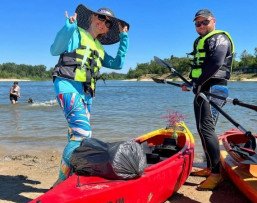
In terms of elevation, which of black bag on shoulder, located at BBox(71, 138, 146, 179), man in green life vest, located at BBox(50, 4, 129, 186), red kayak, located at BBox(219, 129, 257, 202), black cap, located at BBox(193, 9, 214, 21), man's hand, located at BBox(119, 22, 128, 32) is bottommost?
red kayak, located at BBox(219, 129, 257, 202)

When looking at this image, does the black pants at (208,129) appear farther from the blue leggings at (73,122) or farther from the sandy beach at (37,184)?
the blue leggings at (73,122)

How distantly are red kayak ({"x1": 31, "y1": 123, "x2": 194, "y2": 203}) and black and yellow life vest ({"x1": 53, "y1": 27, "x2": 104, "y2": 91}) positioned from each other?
120cm

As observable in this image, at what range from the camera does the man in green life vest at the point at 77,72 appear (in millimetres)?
4289

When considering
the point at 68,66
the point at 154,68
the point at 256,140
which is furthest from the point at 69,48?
the point at 154,68

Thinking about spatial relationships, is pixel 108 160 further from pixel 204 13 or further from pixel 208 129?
pixel 204 13

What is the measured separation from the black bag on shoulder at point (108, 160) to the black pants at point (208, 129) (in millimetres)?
1456

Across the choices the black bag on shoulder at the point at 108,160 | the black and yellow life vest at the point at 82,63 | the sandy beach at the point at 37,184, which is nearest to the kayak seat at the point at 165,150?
the sandy beach at the point at 37,184

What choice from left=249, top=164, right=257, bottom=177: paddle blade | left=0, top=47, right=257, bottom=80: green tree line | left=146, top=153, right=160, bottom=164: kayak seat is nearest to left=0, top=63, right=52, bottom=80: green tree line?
left=0, top=47, right=257, bottom=80: green tree line

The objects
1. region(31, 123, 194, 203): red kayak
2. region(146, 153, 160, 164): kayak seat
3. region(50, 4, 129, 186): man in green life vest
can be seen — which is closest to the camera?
region(31, 123, 194, 203): red kayak

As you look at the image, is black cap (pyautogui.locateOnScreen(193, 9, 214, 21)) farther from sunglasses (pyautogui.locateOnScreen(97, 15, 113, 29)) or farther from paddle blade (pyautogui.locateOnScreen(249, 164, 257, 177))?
paddle blade (pyautogui.locateOnScreen(249, 164, 257, 177))

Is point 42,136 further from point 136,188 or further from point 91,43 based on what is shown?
point 136,188

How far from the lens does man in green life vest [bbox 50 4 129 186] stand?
4289 mm

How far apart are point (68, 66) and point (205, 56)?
1.86 m

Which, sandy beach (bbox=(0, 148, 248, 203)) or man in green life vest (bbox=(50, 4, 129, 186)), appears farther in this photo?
sandy beach (bbox=(0, 148, 248, 203))
